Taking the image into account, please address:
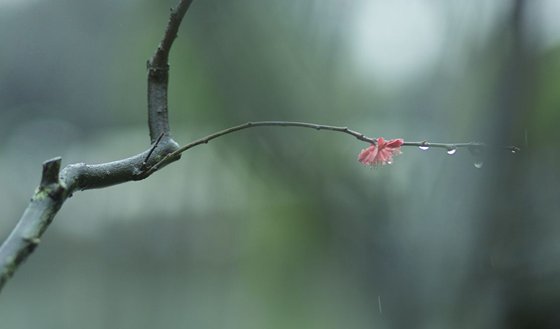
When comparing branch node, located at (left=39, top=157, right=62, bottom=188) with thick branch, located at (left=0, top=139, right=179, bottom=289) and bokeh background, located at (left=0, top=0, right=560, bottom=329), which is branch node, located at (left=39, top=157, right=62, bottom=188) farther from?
bokeh background, located at (left=0, top=0, right=560, bottom=329)

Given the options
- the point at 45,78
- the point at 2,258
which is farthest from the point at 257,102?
the point at 2,258

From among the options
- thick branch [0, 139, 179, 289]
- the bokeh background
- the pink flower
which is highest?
the bokeh background

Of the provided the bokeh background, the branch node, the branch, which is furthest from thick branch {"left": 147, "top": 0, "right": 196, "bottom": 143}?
the bokeh background

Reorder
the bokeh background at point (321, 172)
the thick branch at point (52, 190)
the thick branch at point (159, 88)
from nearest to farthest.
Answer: the thick branch at point (52, 190) → the thick branch at point (159, 88) → the bokeh background at point (321, 172)

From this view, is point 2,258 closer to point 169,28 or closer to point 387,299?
point 169,28

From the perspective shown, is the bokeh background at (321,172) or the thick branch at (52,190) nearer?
the thick branch at (52,190)

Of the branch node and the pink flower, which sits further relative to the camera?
the pink flower

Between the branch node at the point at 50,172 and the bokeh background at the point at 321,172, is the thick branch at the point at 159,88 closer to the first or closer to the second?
the branch node at the point at 50,172

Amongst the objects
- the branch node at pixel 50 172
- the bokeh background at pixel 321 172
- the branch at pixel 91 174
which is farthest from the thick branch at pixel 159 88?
the bokeh background at pixel 321 172
